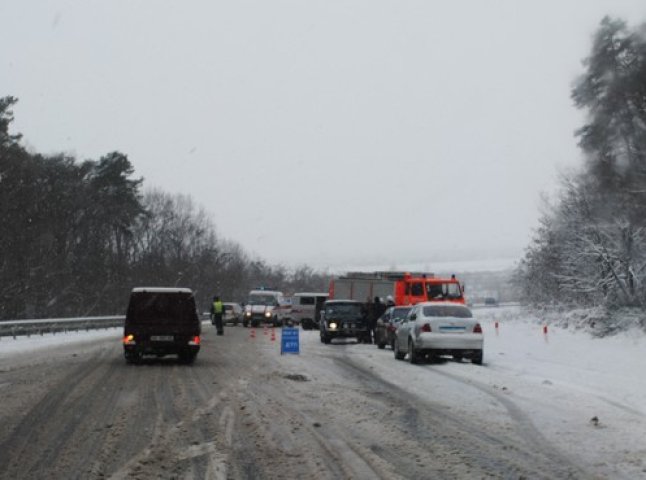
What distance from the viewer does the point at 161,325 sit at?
19.2 meters

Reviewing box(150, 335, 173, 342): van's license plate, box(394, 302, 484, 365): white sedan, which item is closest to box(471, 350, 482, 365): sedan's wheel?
box(394, 302, 484, 365): white sedan

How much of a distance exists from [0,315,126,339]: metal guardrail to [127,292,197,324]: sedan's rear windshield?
11.9 meters

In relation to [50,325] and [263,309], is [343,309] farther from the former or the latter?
[263,309]

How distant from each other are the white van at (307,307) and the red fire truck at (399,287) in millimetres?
6611

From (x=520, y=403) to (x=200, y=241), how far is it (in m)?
88.7

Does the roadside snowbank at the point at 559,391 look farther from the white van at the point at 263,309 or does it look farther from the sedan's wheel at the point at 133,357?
the white van at the point at 263,309

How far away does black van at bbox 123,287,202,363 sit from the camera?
1886 centimetres

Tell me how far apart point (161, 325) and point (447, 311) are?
7264mm

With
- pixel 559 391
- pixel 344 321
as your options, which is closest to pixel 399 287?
pixel 344 321

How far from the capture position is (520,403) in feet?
37.8

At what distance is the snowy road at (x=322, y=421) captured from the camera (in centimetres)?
697

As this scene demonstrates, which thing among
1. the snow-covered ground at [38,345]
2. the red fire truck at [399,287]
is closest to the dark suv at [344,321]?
the red fire truck at [399,287]

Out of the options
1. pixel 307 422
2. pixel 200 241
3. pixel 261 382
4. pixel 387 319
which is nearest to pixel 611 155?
pixel 387 319

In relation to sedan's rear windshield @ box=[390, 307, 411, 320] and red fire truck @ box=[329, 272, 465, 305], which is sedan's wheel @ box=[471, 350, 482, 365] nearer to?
sedan's rear windshield @ box=[390, 307, 411, 320]
